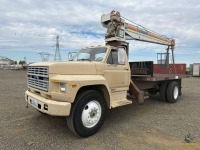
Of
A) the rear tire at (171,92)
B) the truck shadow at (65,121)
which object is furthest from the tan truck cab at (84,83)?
the rear tire at (171,92)

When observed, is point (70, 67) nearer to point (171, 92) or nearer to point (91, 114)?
point (91, 114)

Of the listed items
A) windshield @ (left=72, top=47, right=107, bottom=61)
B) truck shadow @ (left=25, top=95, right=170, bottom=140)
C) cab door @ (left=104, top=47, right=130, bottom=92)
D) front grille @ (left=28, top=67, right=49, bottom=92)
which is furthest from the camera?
windshield @ (left=72, top=47, right=107, bottom=61)

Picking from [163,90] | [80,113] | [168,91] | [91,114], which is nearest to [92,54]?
[91,114]

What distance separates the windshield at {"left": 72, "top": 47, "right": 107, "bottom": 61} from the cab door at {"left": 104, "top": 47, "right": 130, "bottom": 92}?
0.24 m

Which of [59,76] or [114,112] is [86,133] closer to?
[59,76]

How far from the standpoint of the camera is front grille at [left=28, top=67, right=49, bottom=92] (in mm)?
4719

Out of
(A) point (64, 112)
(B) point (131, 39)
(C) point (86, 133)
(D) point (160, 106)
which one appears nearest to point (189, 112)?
(D) point (160, 106)

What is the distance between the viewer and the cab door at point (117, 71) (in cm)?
574

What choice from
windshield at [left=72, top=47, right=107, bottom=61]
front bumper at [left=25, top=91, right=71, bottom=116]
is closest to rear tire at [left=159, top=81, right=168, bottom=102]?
windshield at [left=72, top=47, right=107, bottom=61]

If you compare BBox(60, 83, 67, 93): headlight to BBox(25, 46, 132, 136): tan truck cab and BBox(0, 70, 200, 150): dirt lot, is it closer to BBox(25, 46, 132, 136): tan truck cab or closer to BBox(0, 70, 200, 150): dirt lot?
BBox(25, 46, 132, 136): tan truck cab

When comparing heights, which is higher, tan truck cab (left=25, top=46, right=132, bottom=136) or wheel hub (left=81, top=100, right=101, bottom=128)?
tan truck cab (left=25, top=46, right=132, bottom=136)

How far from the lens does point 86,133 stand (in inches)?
191

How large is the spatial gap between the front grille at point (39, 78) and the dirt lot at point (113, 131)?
118 cm

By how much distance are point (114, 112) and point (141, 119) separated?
1106 mm
